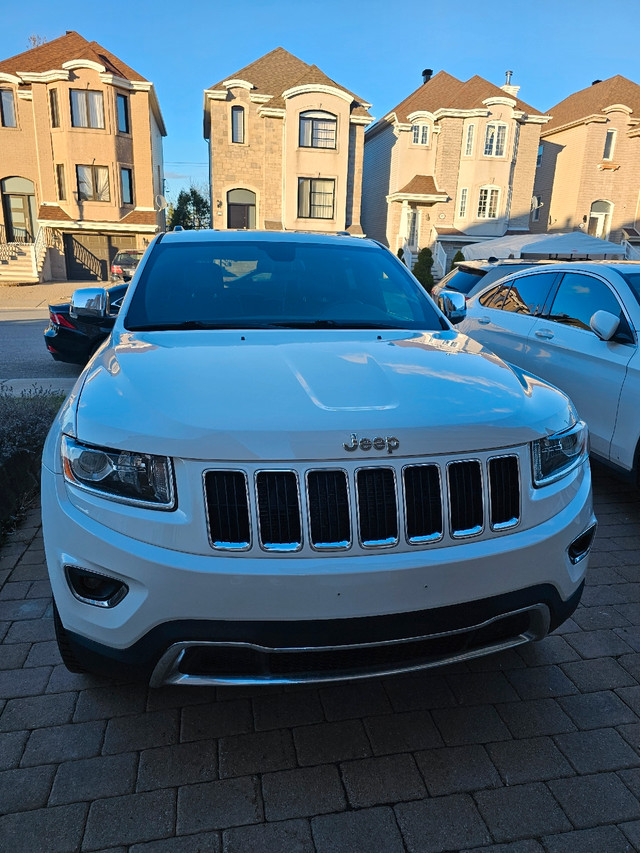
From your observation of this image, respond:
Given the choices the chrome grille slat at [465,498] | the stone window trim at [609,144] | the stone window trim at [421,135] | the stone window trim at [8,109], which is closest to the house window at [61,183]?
the stone window trim at [8,109]

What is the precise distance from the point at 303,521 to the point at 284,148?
30771 mm

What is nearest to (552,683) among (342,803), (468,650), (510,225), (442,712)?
(442,712)

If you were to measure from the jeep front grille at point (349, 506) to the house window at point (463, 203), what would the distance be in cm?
3275

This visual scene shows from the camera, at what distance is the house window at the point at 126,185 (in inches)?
1231

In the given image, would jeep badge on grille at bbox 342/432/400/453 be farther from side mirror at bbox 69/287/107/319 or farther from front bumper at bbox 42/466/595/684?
side mirror at bbox 69/287/107/319

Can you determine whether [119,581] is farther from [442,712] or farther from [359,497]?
[442,712]

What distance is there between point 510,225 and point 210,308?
3304 cm

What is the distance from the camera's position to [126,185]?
31516 millimetres

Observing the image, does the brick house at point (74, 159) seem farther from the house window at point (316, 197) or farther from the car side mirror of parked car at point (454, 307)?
the car side mirror of parked car at point (454, 307)

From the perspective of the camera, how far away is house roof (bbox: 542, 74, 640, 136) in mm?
32906

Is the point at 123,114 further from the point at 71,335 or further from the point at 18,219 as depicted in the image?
the point at 71,335

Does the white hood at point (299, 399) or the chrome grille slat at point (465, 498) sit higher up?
the white hood at point (299, 399)

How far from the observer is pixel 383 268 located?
3.81 metres

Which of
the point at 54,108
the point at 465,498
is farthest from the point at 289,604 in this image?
the point at 54,108
